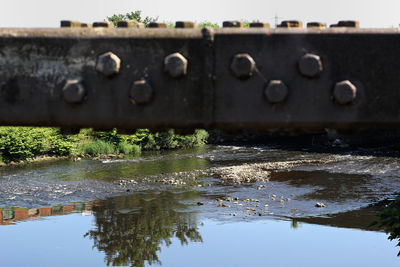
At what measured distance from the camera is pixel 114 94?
2.34 meters

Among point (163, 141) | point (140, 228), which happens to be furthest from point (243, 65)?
point (163, 141)

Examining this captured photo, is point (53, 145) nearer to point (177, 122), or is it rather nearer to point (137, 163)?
point (137, 163)

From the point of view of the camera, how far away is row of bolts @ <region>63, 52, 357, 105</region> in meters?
2.27

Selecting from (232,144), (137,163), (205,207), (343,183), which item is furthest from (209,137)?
(205,207)

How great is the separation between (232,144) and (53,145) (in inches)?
519

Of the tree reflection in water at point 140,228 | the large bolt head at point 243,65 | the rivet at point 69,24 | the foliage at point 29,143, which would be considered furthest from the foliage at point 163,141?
the large bolt head at point 243,65

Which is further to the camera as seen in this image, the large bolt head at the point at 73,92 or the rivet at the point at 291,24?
the rivet at the point at 291,24

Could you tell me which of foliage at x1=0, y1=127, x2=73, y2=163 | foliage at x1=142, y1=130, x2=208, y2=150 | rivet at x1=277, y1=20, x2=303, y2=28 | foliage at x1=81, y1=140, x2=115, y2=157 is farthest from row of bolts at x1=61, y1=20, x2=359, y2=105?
foliage at x1=142, y1=130, x2=208, y2=150

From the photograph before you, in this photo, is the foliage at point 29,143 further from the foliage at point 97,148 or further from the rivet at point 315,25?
the rivet at point 315,25

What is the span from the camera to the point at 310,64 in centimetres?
227

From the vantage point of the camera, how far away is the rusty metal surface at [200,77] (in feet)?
7.54

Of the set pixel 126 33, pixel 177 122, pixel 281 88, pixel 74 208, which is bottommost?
pixel 74 208

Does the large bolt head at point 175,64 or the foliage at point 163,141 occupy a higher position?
the large bolt head at point 175,64

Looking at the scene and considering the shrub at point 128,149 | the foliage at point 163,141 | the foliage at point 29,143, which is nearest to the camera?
the foliage at point 29,143
